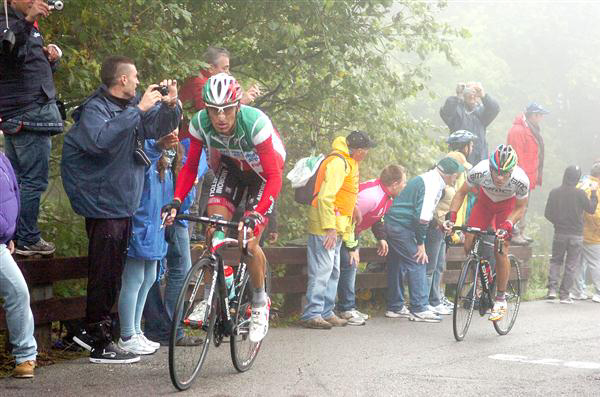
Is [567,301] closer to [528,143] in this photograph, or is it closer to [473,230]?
[528,143]

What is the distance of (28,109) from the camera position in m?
7.48

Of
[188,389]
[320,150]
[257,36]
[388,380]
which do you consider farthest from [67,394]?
[320,150]

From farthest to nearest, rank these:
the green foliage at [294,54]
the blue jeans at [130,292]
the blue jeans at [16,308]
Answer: the green foliage at [294,54]
the blue jeans at [130,292]
the blue jeans at [16,308]

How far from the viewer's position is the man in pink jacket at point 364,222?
38.4ft

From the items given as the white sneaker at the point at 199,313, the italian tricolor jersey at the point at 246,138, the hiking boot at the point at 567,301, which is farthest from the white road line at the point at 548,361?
the hiking boot at the point at 567,301

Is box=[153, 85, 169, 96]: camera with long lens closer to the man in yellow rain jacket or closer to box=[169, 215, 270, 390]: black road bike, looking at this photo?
box=[169, 215, 270, 390]: black road bike

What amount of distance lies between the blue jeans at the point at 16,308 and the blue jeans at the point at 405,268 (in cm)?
657

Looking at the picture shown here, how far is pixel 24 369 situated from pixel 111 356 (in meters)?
1.00

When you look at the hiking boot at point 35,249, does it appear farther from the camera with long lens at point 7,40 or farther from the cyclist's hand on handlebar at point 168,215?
the camera with long lens at point 7,40

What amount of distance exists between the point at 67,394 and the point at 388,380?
2.66 m

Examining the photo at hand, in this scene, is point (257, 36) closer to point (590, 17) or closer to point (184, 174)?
point (184, 174)

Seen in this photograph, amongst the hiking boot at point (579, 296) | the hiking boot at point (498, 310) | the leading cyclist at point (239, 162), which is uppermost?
the leading cyclist at point (239, 162)

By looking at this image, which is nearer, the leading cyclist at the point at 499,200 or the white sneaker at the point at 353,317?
the leading cyclist at the point at 499,200

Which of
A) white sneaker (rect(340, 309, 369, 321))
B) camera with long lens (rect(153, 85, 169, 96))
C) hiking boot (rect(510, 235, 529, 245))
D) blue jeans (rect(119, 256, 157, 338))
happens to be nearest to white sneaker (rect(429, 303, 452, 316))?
white sneaker (rect(340, 309, 369, 321))
